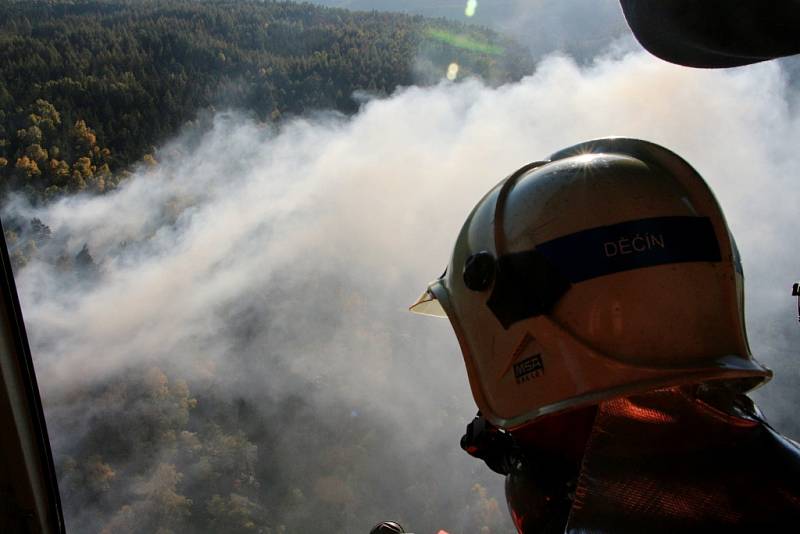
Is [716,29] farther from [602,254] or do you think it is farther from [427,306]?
[427,306]

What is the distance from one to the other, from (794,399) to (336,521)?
2695 cm

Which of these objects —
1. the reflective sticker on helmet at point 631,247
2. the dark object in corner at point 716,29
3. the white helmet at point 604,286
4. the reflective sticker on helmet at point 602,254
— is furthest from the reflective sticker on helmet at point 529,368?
the dark object in corner at point 716,29

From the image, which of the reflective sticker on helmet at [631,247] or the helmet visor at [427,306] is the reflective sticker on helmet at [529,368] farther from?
the helmet visor at [427,306]

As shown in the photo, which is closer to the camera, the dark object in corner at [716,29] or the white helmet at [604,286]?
the white helmet at [604,286]

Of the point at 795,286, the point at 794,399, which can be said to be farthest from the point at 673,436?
the point at 794,399

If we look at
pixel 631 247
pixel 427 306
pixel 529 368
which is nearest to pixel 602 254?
pixel 631 247

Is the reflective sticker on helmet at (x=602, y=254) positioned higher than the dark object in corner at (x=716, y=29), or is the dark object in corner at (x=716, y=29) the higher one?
the dark object in corner at (x=716, y=29)

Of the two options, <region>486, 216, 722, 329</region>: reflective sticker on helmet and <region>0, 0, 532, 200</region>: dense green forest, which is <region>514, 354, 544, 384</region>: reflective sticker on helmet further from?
<region>0, 0, 532, 200</region>: dense green forest

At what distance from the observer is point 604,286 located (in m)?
1.29

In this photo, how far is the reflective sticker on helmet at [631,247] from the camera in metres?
1.29

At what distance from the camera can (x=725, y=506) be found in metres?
1.08

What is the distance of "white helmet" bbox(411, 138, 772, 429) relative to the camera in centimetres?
128

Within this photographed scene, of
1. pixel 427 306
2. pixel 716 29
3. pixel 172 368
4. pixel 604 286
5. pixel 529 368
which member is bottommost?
pixel 172 368

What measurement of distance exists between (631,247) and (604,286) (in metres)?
0.10
